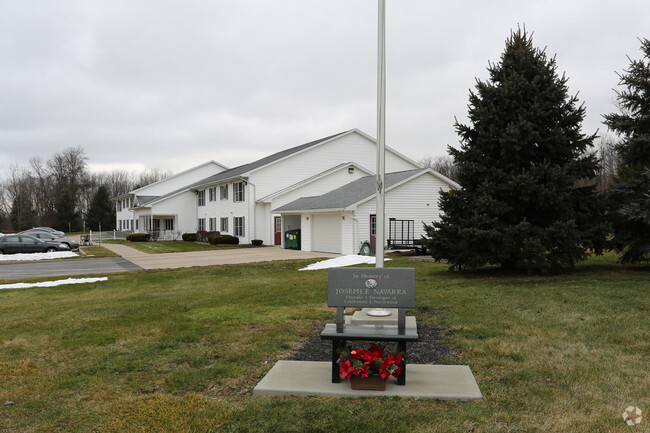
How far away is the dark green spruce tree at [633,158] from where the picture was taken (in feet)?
40.9

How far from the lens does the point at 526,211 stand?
43.8 ft

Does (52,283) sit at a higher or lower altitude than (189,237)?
lower

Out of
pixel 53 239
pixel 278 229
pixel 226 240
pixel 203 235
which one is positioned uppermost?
pixel 278 229

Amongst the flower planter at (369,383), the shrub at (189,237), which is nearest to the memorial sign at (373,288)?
the flower planter at (369,383)

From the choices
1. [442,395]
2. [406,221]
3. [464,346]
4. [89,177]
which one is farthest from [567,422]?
[89,177]

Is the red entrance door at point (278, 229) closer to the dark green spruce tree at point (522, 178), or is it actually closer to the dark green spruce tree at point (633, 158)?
the dark green spruce tree at point (522, 178)

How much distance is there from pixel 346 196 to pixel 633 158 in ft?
56.8

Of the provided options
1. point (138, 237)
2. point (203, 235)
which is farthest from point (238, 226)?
point (138, 237)

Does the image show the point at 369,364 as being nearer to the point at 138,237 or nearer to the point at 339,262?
the point at 339,262

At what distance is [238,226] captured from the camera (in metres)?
37.6

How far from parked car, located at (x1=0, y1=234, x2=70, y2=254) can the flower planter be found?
107ft

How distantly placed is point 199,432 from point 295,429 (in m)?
0.77

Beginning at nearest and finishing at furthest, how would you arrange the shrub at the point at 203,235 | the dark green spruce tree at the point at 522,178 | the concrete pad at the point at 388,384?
the concrete pad at the point at 388,384, the dark green spruce tree at the point at 522,178, the shrub at the point at 203,235

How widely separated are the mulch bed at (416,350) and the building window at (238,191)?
2971 cm
